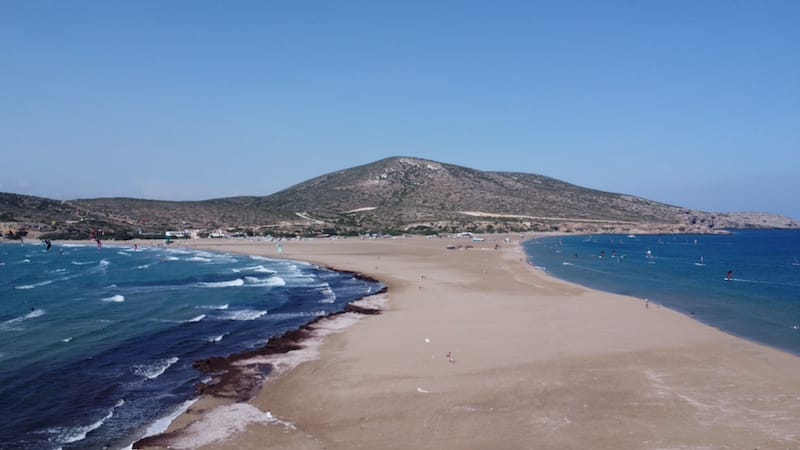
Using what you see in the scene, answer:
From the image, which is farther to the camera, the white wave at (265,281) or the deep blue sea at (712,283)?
the white wave at (265,281)

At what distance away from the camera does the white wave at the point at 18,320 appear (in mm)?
30356

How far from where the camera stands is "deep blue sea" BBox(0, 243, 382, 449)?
18031mm

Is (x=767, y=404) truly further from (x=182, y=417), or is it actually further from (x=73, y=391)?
(x=73, y=391)

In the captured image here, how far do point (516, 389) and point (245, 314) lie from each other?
2041 centimetres

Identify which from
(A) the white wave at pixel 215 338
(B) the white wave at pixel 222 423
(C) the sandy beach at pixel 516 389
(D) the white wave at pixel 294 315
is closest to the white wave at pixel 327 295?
(D) the white wave at pixel 294 315

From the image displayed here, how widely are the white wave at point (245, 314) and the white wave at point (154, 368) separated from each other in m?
9.18

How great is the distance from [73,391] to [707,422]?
67.1ft

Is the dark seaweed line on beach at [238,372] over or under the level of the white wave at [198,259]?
under

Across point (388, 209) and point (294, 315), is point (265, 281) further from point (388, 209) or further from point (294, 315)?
point (388, 209)

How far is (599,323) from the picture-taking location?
3078 centimetres

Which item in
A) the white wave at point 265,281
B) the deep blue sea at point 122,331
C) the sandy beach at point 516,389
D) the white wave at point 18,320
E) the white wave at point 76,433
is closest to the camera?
the sandy beach at point 516,389

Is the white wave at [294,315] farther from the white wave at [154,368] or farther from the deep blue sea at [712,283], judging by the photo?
the deep blue sea at [712,283]

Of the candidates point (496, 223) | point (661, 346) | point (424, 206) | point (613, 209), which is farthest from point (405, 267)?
point (613, 209)

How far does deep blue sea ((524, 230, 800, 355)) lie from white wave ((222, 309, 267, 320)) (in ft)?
84.3
